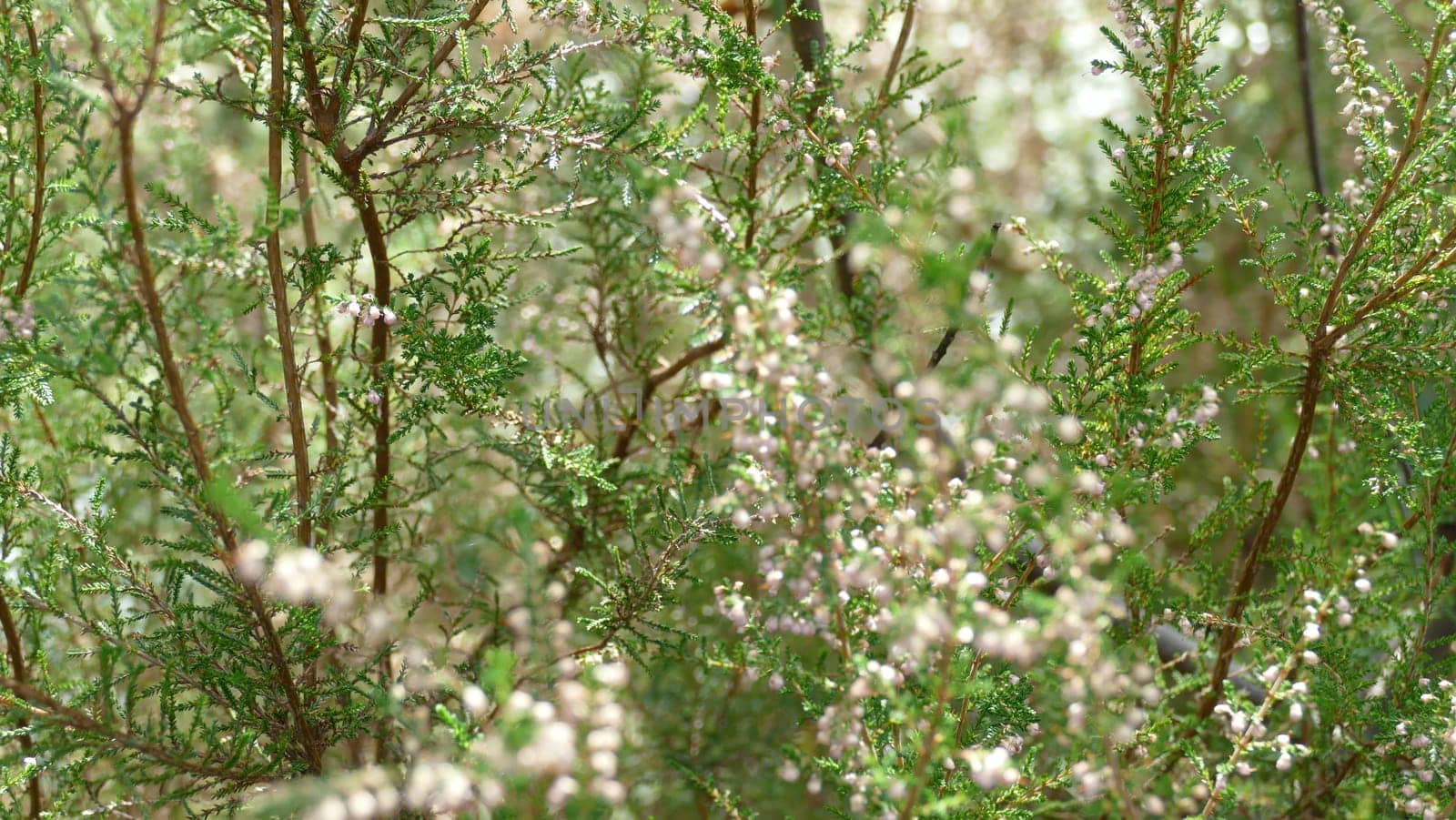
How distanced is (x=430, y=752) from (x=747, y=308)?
36 cm

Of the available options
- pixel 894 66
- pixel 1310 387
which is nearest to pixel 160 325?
pixel 894 66

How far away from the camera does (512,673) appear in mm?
639

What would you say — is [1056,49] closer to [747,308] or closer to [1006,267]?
[1006,267]

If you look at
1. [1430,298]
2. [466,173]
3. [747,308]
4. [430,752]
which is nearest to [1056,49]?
[1430,298]

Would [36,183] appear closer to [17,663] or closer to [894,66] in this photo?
[17,663]

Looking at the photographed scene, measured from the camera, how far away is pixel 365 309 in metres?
0.87

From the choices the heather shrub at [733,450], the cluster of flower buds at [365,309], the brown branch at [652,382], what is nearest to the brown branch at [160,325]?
the heather shrub at [733,450]

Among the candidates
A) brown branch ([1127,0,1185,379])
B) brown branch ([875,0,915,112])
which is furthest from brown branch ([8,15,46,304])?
brown branch ([1127,0,1185,379])

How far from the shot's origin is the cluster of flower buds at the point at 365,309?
833mm

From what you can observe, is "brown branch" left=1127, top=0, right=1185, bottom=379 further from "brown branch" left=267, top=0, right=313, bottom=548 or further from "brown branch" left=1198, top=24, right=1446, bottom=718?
"brown branch" left=267, top=0, right=313, bottom=548

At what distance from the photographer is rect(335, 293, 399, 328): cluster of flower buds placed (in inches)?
32.8

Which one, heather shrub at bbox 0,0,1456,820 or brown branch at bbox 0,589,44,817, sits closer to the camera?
heather shrub at bbox 0,0,1456,820

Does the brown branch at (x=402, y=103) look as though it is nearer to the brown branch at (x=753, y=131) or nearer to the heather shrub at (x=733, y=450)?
the heather shrub at (x=733, y=450)

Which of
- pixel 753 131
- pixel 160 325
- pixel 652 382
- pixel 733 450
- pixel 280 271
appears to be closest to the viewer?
pixel 160 325
